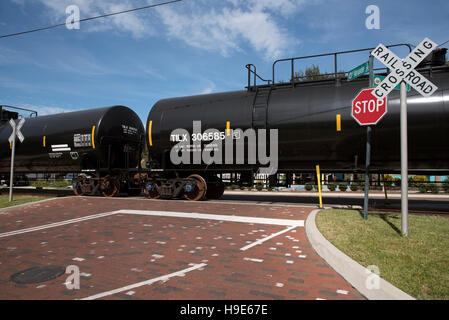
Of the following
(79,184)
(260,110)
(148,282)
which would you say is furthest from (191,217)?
(79,184)

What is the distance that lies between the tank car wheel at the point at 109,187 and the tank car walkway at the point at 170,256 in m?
5.15

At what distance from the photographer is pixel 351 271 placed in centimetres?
390

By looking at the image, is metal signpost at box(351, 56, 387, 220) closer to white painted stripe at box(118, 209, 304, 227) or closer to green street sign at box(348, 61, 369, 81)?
green street sign at box(348, 61, 369, 81)

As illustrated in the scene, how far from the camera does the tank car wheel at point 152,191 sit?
43.2 feet

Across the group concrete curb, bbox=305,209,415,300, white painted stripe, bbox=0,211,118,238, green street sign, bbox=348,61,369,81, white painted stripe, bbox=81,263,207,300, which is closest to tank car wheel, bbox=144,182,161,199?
white painted stripe, bbox=0,211,118,238

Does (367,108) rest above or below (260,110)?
below

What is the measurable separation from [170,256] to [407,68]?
19.5 feet

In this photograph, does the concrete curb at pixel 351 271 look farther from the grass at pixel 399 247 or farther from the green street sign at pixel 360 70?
the green street sign at pixel 360 70

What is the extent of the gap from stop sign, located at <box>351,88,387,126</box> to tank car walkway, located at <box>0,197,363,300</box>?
3658 millimetres

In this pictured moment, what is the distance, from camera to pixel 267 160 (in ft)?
35.5

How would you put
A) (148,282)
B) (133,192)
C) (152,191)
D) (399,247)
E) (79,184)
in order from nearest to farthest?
(148,282), (399,247), (152,191), (79,184), (133,192)

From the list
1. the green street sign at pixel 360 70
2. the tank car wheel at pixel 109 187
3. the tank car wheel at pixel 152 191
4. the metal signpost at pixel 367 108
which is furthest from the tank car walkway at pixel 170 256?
the tank car wheel at pixel 109 187

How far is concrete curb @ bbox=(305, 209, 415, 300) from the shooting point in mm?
3156

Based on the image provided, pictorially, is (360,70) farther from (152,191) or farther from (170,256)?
(152,191)
